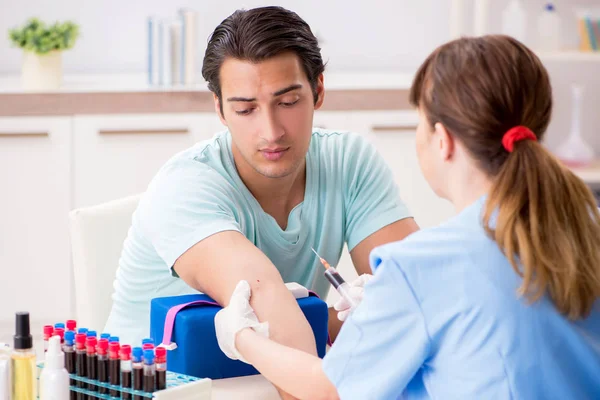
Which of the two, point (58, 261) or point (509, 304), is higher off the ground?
point (509, 304)

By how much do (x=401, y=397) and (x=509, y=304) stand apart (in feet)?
0.67

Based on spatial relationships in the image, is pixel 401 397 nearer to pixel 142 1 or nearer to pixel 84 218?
pixel 84 218

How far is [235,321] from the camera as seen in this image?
123 centimetres

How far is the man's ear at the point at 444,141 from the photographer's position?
109 centimetres

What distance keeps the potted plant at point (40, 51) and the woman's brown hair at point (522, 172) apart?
255 centimetres

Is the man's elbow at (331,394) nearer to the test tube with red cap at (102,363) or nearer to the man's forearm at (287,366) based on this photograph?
the man's forearm at (287,366)

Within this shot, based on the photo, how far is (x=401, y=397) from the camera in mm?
1102

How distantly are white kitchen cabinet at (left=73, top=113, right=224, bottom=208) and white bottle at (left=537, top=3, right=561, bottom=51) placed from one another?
1.34m

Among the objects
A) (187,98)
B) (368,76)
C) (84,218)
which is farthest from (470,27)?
(84,218)

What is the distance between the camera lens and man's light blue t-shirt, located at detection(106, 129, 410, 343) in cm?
148

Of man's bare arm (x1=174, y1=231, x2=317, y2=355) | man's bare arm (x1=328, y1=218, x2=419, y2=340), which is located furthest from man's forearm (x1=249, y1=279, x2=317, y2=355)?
man's bare arm (x1=328, y1=218, x2=419, y2=340)

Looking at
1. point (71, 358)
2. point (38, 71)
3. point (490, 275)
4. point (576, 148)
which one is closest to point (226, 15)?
point (38, 71)

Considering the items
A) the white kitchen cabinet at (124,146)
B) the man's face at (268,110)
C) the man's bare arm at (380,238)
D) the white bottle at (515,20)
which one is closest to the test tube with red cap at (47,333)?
the man's face at (268,110)

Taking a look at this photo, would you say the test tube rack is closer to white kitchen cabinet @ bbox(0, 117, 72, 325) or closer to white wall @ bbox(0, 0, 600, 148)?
white kitchen cabinet @ bbox(0, 117, 72, 325)
